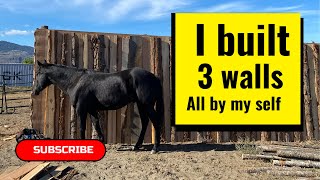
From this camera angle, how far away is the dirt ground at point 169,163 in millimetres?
6730

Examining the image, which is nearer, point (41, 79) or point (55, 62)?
point (41, 79)

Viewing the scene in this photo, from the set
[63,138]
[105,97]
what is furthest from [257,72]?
[63,138]

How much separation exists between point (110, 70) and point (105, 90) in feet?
3.36

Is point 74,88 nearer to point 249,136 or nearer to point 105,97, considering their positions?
point 105,97

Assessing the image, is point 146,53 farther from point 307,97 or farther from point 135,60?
point 307,97

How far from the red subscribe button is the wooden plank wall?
1.36 metres

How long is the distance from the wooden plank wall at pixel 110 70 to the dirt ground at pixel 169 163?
1.57ft

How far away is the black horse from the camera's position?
8.52 m

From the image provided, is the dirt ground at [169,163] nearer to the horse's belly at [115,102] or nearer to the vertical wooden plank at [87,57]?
the vertical wooden plank at [87,57]

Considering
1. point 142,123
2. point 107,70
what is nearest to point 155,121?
point 142,123

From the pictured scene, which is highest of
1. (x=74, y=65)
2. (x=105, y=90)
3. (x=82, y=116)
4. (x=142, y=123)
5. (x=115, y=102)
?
(x=74, y=65)

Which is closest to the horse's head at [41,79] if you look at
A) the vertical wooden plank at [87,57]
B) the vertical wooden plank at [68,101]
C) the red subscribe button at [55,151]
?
the vertical wooden plank at [68,101]

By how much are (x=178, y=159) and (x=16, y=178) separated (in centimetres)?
325

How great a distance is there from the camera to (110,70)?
9547mm
